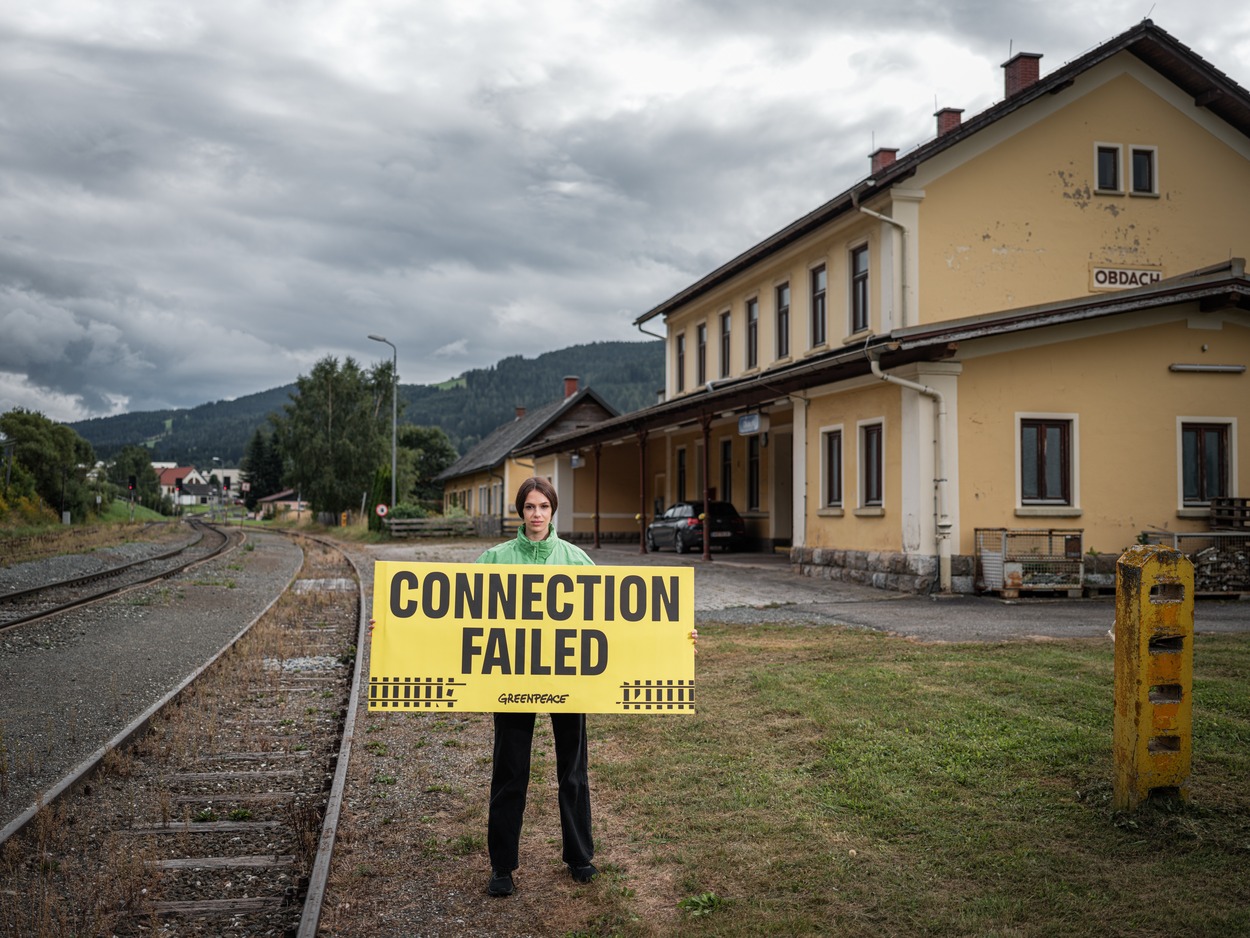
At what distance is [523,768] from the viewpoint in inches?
178

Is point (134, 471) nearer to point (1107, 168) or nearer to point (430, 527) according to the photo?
point (430, 527)

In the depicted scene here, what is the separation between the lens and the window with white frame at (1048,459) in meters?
17.5

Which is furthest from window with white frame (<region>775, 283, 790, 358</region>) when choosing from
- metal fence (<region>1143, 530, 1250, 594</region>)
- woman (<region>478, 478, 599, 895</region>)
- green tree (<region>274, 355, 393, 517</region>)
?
green tree (<region>274, 355, 393, 517</region>)

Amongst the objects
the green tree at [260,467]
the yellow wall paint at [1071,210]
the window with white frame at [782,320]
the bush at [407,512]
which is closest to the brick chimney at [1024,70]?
the yellow wall paint at [1071,210]

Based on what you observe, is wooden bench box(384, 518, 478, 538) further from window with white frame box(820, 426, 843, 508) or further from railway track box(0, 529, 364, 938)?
railway track box(0, 529, 364, 938)

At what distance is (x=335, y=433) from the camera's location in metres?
69.1

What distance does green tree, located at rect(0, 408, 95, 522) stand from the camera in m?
62.0

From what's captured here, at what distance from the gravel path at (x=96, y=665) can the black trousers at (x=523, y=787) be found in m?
2.75

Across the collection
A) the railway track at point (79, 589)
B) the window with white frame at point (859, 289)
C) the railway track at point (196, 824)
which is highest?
the window with white frame at point (859, 289)

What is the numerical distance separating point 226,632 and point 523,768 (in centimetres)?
1000

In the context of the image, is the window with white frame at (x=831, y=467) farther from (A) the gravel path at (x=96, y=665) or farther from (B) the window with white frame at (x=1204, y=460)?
(A) the gravel path at (x=96, y=665)

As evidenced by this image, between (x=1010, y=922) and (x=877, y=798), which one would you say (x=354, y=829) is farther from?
(x=1010, y=922)

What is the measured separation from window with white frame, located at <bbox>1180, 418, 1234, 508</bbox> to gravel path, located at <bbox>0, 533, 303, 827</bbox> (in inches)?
593

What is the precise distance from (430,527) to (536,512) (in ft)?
137
